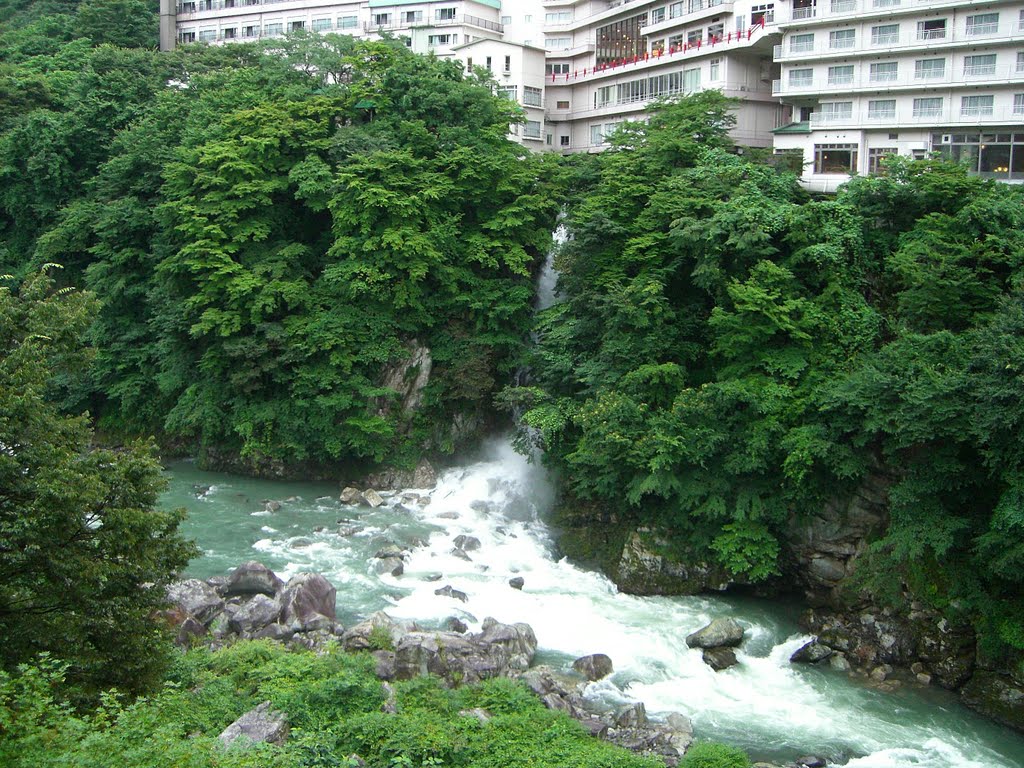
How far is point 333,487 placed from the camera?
105 feet

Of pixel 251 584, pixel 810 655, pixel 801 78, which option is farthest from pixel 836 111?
pixel 251 584

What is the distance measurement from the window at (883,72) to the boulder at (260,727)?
30517mm

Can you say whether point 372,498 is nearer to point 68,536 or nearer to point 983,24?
point 68,536

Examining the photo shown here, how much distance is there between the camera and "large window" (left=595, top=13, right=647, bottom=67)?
46781 mm

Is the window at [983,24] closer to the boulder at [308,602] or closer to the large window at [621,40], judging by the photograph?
the large window at [621,40]

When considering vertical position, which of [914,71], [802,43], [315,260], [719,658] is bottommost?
[719,658]

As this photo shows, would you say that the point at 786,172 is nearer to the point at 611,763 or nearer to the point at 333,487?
the point at 333,487

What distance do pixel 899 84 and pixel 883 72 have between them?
3.13 ft

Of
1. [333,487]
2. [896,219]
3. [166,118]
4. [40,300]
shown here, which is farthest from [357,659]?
[166,118]

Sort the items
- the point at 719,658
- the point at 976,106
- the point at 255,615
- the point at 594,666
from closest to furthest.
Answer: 1. the point at 594,666
2. the point at 719,658
3. the point at 255,615
4. the point at 976,106

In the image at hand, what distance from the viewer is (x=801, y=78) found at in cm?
3650

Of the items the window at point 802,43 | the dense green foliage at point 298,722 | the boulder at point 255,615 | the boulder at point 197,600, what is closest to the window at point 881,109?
the window at point 802,43

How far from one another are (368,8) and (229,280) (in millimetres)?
30791

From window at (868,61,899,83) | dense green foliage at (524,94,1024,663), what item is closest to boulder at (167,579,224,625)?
dense green foliage at (524,94,1024,663)
